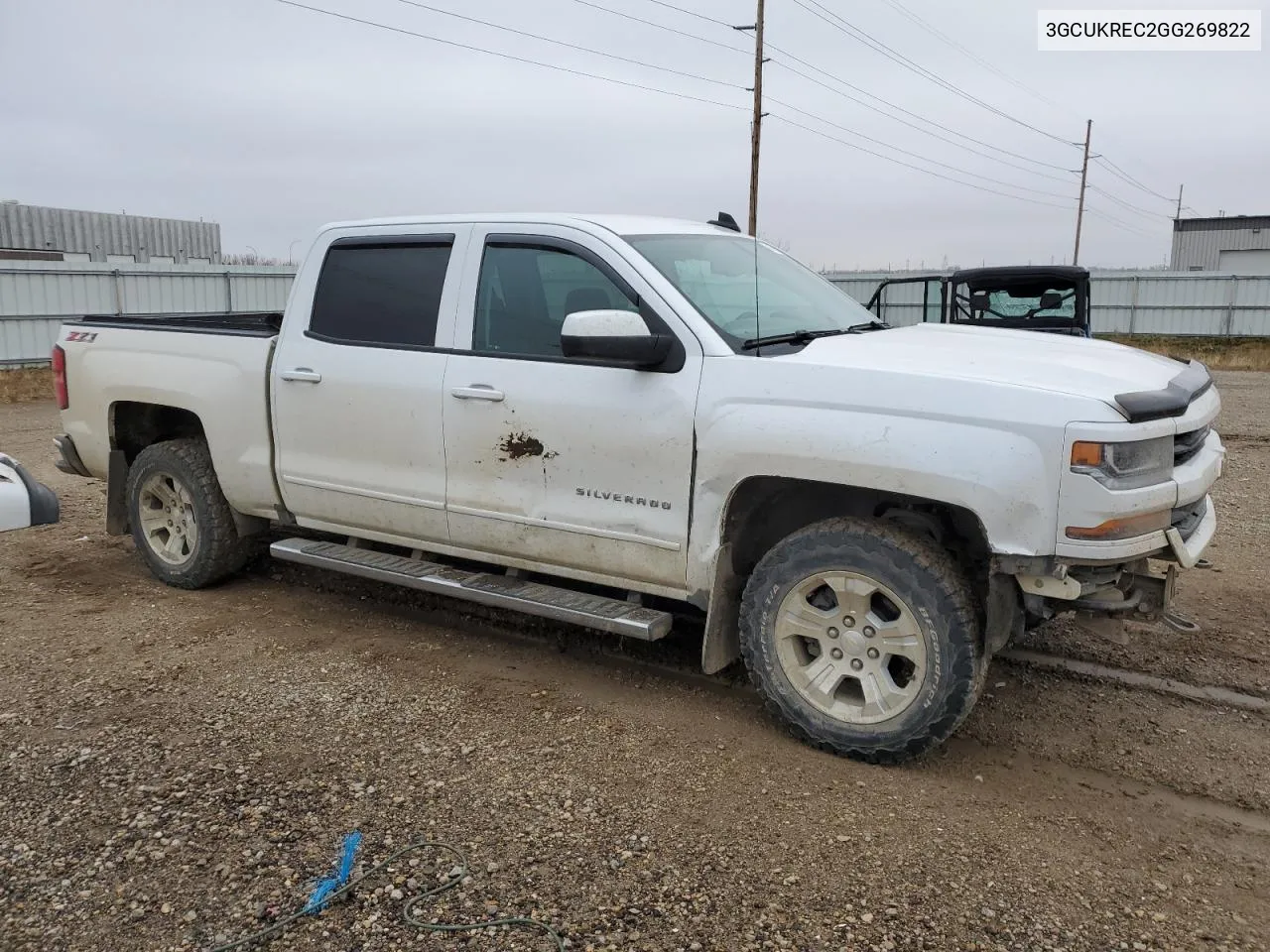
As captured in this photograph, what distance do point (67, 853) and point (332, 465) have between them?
2251mm

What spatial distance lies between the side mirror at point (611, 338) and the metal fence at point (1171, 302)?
22877mm

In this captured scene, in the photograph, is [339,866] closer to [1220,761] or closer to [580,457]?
[580,457]

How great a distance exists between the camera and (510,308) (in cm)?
465

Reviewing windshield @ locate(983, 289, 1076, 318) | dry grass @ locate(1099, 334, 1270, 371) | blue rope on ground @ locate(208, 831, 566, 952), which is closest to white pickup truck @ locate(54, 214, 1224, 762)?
blue rope on ground @ locate(208, 831, 566, 952)

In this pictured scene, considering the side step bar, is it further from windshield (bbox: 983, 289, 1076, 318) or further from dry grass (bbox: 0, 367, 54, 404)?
dry grass (bbox: 0, 367, 54, 404)

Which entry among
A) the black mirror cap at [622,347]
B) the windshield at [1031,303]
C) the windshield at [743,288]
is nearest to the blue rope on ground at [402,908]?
the black mirror cap at [622,347]

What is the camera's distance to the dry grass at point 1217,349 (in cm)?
2155

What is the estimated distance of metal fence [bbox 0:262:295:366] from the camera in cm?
1694

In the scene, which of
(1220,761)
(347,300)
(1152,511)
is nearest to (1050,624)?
(1220,761)

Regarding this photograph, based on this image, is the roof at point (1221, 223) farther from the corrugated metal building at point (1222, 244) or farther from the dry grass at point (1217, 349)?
the dry grass at point (1217, 349)

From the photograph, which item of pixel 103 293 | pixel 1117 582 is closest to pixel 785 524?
pixel 1117 582

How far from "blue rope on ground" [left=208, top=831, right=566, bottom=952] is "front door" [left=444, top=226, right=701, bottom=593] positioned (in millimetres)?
1482

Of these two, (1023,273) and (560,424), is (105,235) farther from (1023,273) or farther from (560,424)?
(560,424)

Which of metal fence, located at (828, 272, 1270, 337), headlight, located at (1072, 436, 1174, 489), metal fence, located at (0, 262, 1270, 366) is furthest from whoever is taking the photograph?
metal fence, located at (828, 272, 1270, 337)
